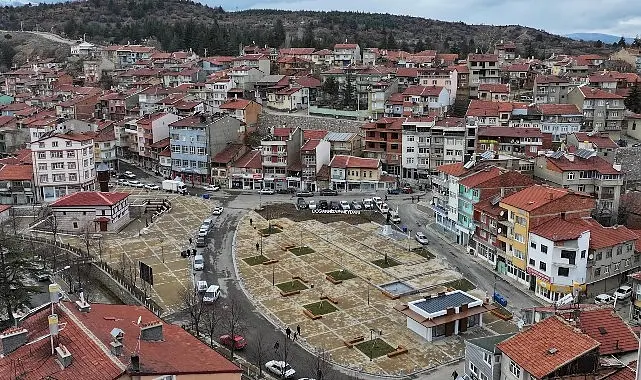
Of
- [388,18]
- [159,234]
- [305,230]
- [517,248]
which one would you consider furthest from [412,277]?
[388,18]

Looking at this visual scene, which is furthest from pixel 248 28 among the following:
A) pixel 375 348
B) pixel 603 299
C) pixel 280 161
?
pixel 375 348

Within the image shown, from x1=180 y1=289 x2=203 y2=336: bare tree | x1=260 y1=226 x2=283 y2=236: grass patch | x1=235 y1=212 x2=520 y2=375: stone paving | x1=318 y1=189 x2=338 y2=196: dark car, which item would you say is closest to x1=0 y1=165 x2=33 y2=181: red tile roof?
x1=235 y1=212 x2=520 y2=375: stone paving

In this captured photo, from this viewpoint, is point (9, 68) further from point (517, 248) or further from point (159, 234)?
point (517, 248)

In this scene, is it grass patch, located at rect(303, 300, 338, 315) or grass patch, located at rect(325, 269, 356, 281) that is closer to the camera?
grass patch, located at rect(303, 300, 338, 315)

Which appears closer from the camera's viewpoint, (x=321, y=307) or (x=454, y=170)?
(x=321, y=307)

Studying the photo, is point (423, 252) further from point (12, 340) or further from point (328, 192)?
point (12, 340)

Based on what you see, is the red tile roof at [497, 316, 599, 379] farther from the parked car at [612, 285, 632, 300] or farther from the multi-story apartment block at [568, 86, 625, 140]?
the multi-story apartment block at [568, 86, 625, 140]

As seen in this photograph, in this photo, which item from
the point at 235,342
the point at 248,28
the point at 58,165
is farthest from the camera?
the point at 248,28
